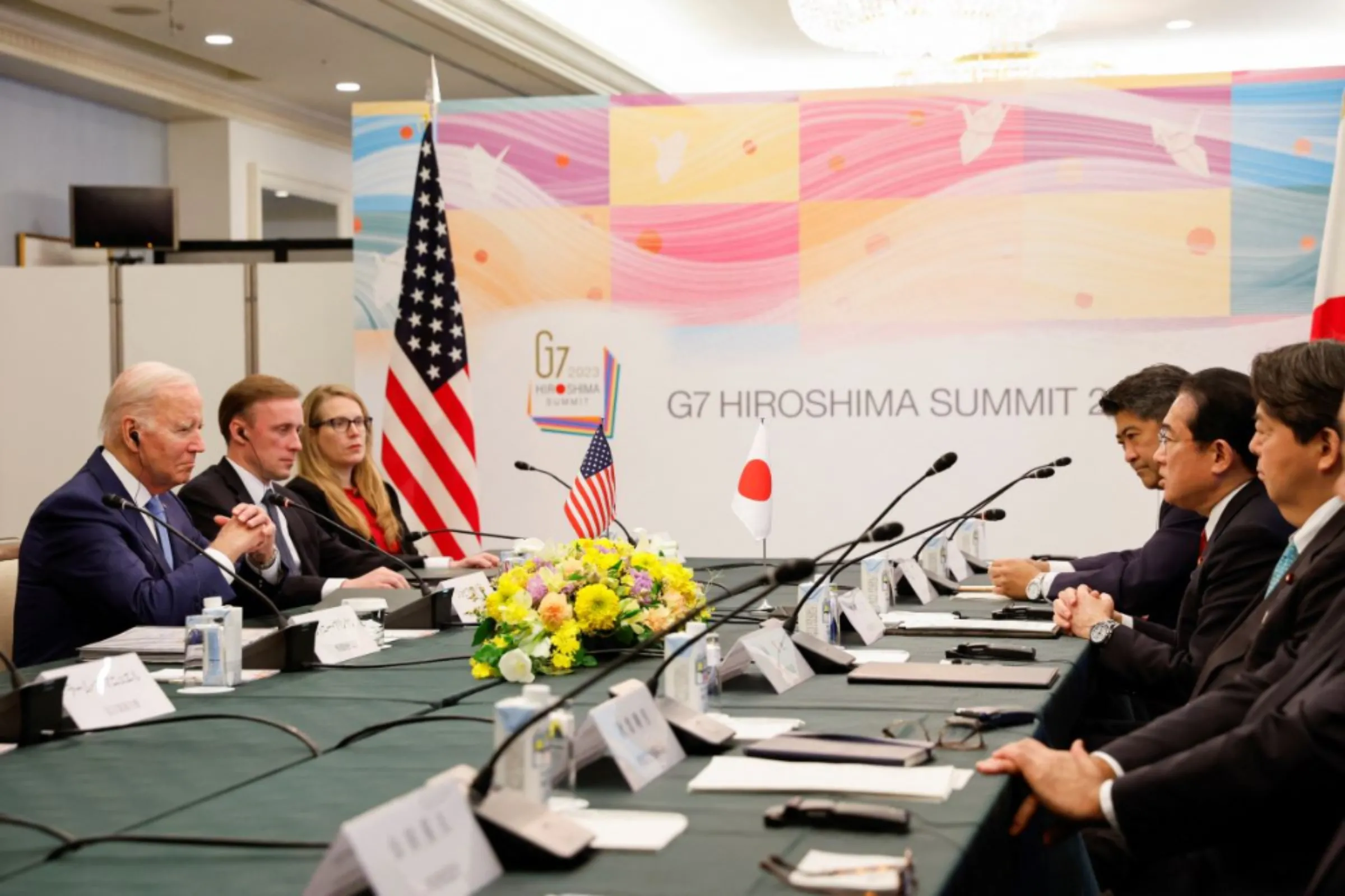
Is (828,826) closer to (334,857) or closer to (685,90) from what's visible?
(334,857)

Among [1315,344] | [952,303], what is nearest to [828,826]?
[1315,344]

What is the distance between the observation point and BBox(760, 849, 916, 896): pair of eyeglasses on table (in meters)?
1.38

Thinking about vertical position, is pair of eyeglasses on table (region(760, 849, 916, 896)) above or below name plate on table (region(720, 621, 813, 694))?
above

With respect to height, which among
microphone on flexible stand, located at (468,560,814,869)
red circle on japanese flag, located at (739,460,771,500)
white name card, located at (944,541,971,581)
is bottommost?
white name card, located at (944,541,971,581)

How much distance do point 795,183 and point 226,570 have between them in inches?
144

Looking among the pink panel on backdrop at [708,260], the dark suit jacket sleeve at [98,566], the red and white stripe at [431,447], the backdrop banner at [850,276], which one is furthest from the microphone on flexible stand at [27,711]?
the pink panel on backdrop at [708,260]

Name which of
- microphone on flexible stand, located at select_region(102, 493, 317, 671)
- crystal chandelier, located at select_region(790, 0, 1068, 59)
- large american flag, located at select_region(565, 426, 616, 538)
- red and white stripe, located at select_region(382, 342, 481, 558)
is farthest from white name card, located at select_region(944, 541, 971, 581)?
crystal chandelier, located at select_region(790, 0, 1068, 59)

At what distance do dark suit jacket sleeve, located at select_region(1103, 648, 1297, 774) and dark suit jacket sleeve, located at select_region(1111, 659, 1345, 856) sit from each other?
250 mm

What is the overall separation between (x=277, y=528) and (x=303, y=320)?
3.49 meters

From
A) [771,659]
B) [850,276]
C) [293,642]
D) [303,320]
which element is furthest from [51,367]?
[771,659]

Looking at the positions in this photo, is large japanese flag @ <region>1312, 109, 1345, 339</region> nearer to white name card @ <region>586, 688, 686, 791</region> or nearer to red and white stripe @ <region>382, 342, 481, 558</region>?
red and white stripe @ <region>382, 342, 481, 558</region>

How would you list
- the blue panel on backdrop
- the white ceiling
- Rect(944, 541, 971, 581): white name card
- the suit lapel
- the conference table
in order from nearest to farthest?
the conference table, the suit lapel, Rect(944, 541, 971, 581): white name card, the blue panel on backdrop, the white ceiling

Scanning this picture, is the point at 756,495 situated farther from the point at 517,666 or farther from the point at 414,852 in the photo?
the point at 414,852

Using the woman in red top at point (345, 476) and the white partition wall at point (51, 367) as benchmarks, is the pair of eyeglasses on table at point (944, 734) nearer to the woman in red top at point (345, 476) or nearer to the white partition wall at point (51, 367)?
the woman in red top at point (345, 476)
